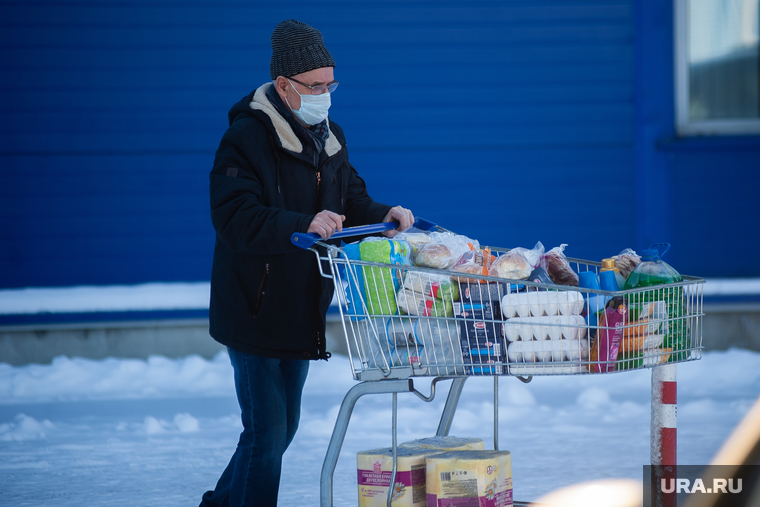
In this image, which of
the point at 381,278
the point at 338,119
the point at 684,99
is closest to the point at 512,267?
the point at 381,278

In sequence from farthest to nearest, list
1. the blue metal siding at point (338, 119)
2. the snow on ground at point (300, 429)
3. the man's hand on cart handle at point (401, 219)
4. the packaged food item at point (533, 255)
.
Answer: the blue metal siding at point (338, 119) < the snow on ground at point (300, 429) < the man's hand on cart handle at point (401, 219) < the packaged food item at point (533, 255)

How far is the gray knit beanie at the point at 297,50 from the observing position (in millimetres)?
2943

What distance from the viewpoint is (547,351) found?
8.22 feet

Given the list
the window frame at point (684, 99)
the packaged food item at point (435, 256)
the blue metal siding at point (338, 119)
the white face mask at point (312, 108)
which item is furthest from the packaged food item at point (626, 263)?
the window frame at point (684, 99)

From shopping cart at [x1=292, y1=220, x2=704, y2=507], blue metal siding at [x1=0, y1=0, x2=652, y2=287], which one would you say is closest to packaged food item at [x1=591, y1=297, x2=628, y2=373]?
shopping cart at [x1=292, y1=220, x2=704, y2=507]

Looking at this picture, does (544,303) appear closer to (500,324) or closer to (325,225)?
(500,324)

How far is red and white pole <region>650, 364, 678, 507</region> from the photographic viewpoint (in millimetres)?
2855

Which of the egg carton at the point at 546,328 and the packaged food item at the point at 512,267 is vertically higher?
the packaged food item at the point at 512,267

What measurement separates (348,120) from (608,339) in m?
5.12

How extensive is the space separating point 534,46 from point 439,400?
3.44 m

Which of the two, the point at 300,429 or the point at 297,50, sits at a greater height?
the point at 297,50

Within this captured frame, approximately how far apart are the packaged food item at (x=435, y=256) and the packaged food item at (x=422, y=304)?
0.43 ft

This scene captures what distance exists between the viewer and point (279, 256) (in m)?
2.94

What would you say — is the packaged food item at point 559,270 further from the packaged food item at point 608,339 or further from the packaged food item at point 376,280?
the packaged food item at point 376,280
